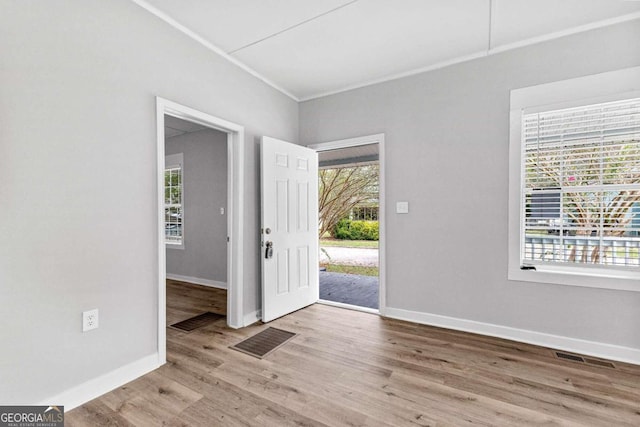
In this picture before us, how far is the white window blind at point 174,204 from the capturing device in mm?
5125

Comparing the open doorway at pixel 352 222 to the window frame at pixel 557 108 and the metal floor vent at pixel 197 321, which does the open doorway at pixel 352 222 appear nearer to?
the window frame at pixel 557 108

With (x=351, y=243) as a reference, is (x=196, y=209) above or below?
above

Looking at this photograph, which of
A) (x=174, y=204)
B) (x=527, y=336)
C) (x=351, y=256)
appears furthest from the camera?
(x=351, y=256)

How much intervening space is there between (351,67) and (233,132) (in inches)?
55.0

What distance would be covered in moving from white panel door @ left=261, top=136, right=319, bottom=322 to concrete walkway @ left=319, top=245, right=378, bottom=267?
3359mm

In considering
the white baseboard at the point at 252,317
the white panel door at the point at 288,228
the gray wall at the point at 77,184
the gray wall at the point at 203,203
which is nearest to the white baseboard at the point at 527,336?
the white panel door at the point at 288,228

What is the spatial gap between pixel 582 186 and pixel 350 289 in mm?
3006

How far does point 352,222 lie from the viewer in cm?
1026

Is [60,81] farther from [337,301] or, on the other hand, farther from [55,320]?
[337,301]

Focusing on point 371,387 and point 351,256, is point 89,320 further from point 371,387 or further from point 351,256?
point 351,256

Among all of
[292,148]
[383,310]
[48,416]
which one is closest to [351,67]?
[292,148]

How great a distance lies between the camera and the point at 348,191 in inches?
331

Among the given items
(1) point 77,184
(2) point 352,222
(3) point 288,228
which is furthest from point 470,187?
(2) point 352,222

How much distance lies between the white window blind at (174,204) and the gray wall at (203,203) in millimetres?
184
